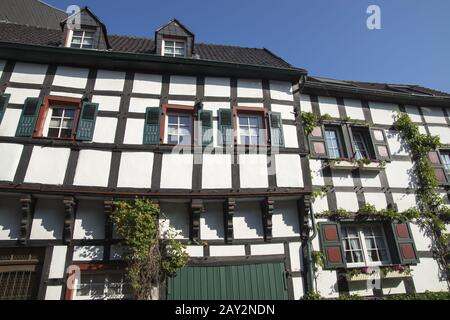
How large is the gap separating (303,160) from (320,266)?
259 cm

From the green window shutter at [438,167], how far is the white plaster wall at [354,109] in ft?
7.84

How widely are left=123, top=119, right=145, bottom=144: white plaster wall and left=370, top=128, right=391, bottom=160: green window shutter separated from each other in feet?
21.5

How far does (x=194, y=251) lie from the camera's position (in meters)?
7.07

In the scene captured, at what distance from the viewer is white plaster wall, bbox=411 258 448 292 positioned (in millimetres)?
7805

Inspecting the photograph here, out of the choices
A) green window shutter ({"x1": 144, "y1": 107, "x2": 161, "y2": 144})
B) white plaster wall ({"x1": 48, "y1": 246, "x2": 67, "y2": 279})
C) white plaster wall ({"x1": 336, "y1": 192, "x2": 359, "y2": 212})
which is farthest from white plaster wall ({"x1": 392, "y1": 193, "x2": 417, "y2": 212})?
white plaster wall ({"x1": 48, "y1": 246, "x2": 67, "y2": 279})

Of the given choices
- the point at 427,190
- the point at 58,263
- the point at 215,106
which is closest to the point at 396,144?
the point at 427,190

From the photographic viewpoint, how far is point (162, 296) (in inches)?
262

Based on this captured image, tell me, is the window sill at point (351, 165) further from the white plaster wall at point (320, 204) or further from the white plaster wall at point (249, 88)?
the white plaster wall at point (249, 88)

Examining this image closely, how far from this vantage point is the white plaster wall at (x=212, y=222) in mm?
7242

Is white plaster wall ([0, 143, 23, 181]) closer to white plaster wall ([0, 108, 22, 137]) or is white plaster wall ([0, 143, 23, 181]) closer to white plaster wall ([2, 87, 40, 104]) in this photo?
white plaster wall ([0, 108, 22, 137])
